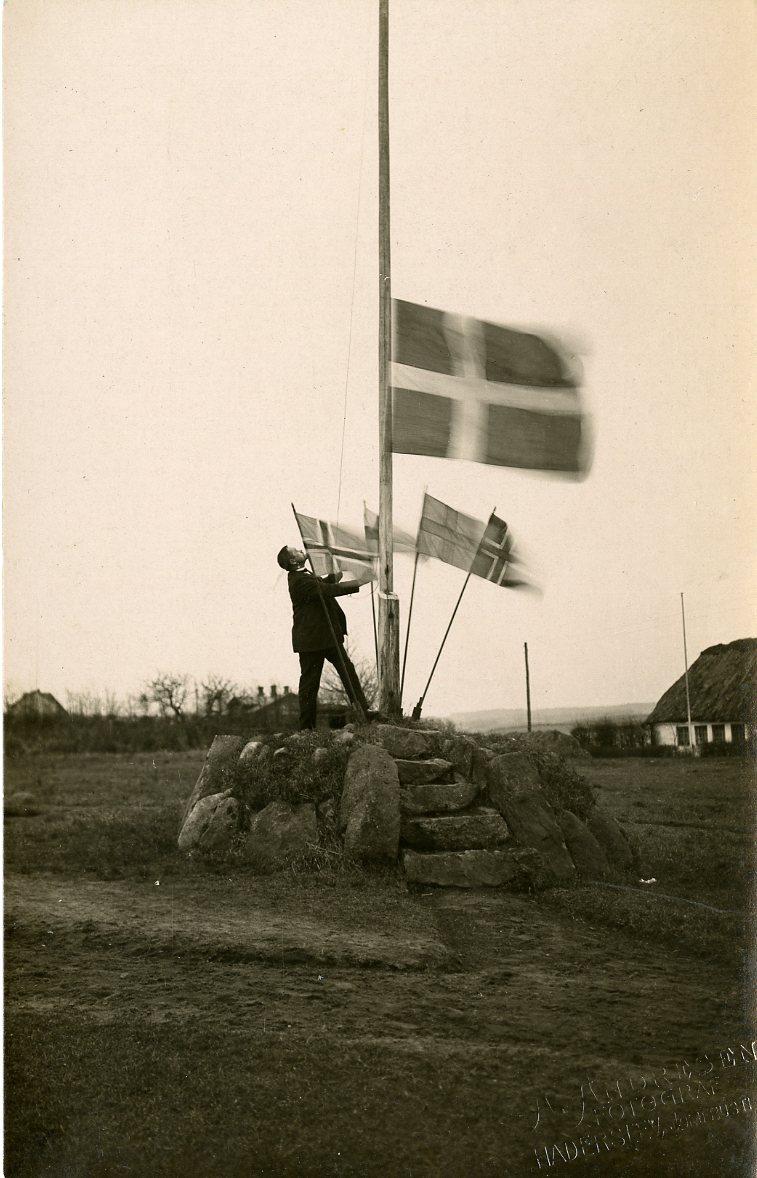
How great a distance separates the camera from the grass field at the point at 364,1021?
391cm

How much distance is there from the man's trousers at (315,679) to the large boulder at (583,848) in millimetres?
1986

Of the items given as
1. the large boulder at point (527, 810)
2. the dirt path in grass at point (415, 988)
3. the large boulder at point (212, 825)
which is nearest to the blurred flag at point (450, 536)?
the large boulder at point (527, 810)

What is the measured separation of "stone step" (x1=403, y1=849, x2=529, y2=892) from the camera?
21.6ft

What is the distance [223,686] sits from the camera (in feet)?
33.0

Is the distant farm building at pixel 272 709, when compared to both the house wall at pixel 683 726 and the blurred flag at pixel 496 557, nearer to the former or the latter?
the blurred flag at pixel 496 557

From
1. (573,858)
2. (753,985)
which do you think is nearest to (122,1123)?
(753,985)

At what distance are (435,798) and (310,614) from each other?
6.61 ft

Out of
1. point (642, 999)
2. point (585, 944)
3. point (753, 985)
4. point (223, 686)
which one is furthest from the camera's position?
point (223, 686)

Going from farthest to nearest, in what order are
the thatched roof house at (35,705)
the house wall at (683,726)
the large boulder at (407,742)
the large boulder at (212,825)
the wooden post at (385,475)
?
the wooden post at (385,475) → the large boulder at (407,742) → the large boulder at (212,825) → the house wall at (683,726) → the thatched roof house at (35,705)

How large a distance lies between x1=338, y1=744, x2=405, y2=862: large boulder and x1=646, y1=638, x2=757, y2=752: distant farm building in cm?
252

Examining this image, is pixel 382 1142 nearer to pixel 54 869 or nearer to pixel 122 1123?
pixel 122 1123

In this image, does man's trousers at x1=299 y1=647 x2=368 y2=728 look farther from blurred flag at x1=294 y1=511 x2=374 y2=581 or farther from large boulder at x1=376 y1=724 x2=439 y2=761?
blurred flag at x1=294 y1=511 x2=374 y2=581

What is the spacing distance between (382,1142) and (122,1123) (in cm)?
120

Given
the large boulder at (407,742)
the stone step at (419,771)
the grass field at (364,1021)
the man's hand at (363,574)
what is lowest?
the grass field at (364,1021)
